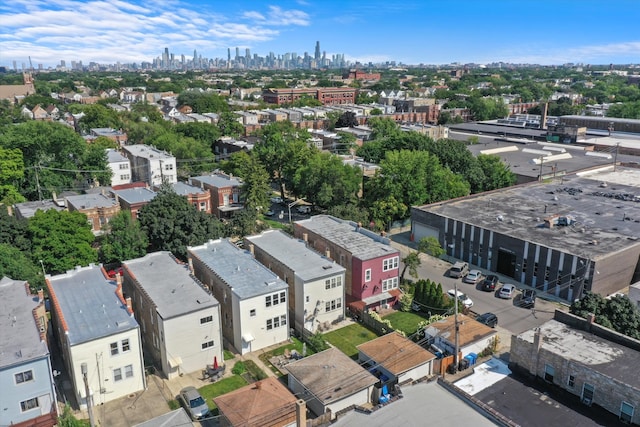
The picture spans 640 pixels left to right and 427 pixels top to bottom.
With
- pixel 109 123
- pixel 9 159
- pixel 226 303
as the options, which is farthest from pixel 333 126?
pixel 226 303

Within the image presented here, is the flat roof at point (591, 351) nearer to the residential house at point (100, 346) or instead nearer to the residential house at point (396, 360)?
the residential house at point (396, 360)

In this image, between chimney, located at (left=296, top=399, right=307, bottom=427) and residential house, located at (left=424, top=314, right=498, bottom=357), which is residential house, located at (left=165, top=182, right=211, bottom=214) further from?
chimney, located at (left=296, top=399, right=307, bottom=427)

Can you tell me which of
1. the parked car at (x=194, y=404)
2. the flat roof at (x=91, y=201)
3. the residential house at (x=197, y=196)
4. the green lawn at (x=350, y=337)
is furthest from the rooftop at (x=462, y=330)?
the flat roof at (x=91, y=201)

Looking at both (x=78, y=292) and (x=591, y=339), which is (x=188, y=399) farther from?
(x=591, y=339)

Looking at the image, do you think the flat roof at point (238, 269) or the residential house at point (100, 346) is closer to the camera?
the residential house at point (100, 346)

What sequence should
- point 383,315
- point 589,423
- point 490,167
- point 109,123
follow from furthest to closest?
point 109,123 → point 490,167 → point 383,315 → point 589,423

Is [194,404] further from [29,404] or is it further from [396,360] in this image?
[396,360]

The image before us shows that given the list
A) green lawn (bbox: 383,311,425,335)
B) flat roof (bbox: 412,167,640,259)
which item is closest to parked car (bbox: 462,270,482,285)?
flat roof (bbox: 412,167,640,259)
